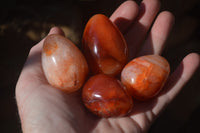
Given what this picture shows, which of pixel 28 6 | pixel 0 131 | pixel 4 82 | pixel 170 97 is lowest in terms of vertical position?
pixel 0 131

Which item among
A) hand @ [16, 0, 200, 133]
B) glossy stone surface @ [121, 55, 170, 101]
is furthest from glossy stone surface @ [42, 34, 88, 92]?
glossy stone surface @ [121, 55, 170, 101]

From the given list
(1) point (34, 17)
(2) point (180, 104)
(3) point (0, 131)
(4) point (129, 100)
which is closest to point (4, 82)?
(3) point (0, 131)

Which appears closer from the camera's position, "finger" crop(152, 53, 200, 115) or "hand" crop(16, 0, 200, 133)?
"hand" crop(16, 0, 200, 133)

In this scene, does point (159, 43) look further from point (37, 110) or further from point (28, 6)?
point (28, 6)

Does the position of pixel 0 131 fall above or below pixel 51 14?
below

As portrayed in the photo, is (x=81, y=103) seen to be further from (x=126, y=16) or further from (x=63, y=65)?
(x=126, y=16)

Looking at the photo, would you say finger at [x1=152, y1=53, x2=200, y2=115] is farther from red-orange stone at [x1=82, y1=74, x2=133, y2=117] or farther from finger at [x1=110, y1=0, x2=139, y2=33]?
finger at [x1=110, y1=0, x2=139, y2=33]
